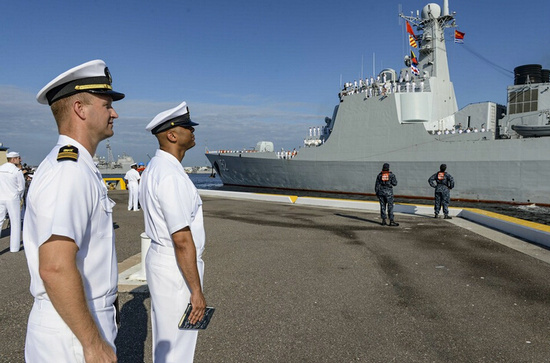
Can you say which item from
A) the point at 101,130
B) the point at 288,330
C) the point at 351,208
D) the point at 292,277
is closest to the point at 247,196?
the point at 351,208

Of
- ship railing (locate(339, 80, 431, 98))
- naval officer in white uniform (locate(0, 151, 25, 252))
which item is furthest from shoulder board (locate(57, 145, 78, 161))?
ship railing (locate(339, 80, 431, 98))

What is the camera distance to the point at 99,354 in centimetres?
122

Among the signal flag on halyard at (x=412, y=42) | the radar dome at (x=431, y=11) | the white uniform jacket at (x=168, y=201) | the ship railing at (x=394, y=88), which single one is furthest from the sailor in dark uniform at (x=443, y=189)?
the radar dome at (x=431, y=11)

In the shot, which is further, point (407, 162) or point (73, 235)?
point (407, 162)

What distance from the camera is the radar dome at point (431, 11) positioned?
2356cm

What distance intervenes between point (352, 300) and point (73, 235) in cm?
325

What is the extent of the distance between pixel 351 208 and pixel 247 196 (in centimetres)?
531

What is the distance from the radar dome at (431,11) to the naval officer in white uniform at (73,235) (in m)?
27.2

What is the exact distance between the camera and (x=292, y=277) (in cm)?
460

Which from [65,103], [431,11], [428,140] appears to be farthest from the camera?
[431,11]

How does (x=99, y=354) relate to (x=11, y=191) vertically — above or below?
below

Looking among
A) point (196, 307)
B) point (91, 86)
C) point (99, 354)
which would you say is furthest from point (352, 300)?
point (91, 86)

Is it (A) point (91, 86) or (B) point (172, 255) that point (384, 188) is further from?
(A) point (91, 86)

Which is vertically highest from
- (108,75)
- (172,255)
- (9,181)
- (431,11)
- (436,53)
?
(431,11)
